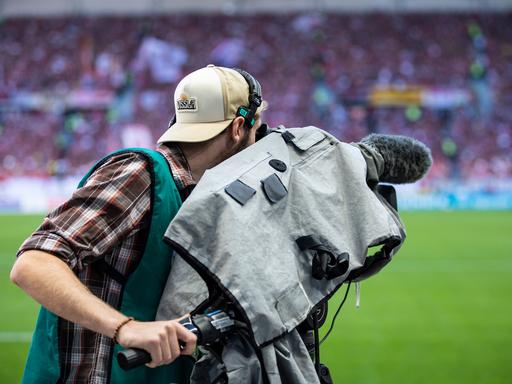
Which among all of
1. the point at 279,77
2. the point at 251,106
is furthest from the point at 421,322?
the point at 279,77

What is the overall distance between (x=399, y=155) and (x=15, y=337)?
5.55 meters

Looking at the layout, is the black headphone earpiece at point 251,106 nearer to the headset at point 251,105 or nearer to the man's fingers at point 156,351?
the headset at point 251,105

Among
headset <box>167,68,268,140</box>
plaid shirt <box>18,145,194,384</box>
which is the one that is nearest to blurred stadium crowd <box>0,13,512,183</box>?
headset <box>167,68,268,140</box>

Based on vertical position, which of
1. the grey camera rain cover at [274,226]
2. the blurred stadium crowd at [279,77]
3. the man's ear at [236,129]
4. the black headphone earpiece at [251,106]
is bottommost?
the blurred stadium crowd at [279,77]

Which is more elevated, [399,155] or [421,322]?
[399,155]

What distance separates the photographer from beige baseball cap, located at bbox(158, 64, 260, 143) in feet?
Answer: 6.20

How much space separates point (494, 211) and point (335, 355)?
1676 centimetres

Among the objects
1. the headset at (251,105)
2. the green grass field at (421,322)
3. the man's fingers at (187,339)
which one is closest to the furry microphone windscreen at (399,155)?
the headset at (251,105)

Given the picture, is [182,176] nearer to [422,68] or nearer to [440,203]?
[440,203]

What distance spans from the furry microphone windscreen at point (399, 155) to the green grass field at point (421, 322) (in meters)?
3.32

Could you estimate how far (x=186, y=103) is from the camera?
1.93 meters

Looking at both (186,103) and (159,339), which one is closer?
(159,339)

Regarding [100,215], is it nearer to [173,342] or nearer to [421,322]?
[173,342]

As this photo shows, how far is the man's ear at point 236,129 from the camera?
6.30 ft
